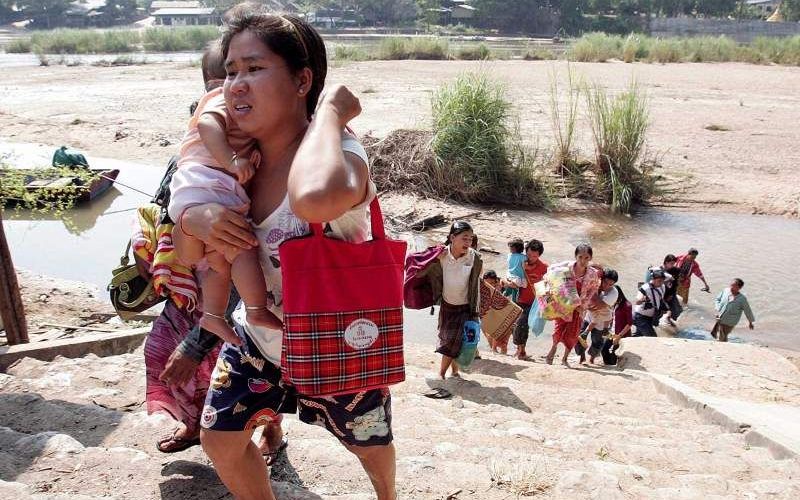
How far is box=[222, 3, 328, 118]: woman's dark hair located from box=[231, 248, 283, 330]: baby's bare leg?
50cm

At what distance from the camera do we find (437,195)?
14.1 meters

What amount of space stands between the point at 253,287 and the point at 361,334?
0.33 metres

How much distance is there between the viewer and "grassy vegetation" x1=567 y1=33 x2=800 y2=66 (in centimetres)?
3378

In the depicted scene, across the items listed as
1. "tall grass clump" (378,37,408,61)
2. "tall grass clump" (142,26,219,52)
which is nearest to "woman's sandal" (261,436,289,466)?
"tall grass clump" (378,37,408,61)

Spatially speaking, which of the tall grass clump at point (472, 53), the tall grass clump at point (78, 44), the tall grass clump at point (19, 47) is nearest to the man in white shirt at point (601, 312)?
the tall grass clump at point (472, 53)

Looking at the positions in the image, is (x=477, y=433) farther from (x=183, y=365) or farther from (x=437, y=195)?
(x=437, y=195)

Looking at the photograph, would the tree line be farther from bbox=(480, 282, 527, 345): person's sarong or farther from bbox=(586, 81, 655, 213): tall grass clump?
bbox=(480, 282, 527, 345): person's sarong

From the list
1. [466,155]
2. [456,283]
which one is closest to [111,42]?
[466,155]

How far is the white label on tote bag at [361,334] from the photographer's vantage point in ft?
6.24

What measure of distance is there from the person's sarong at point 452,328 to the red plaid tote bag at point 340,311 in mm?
3943

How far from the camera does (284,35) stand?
1.94m

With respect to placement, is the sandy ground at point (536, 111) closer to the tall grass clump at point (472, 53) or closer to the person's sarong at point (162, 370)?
the tall grass clump at point (472, 53)

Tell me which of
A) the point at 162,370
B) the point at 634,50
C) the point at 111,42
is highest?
the point at 162,370

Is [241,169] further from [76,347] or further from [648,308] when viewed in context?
[648,308]
